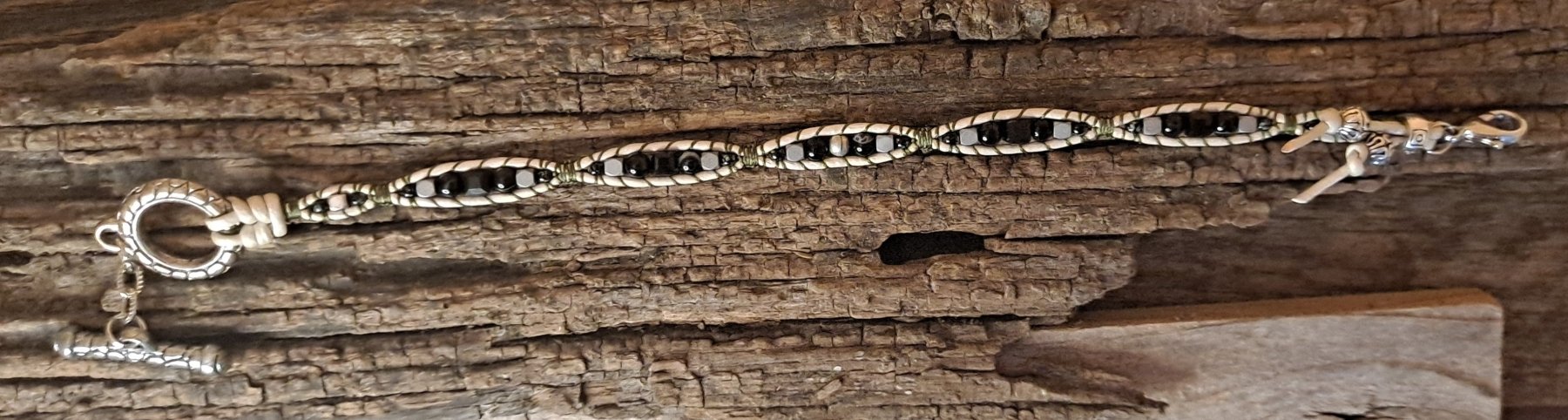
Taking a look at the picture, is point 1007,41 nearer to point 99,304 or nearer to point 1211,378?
point 1211,378

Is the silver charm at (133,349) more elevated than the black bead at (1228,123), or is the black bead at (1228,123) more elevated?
the black bead at (1228,123)

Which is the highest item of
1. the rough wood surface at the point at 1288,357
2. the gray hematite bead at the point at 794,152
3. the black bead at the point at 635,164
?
the gray hematite bead at the point at 794,152

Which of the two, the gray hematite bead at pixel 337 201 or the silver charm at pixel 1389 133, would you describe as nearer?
the silver charm at pixel 1389 133

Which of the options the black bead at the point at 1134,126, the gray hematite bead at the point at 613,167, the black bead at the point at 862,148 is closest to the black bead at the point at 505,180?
the gray hematite bead at the point at 613,167

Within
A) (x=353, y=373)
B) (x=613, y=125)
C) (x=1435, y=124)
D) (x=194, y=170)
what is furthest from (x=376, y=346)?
(x=1435, y=124)

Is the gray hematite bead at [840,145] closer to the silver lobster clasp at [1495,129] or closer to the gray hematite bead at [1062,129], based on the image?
the gray hematite bead at [1062,129]

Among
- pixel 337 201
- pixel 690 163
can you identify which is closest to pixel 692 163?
pixel 690 163
